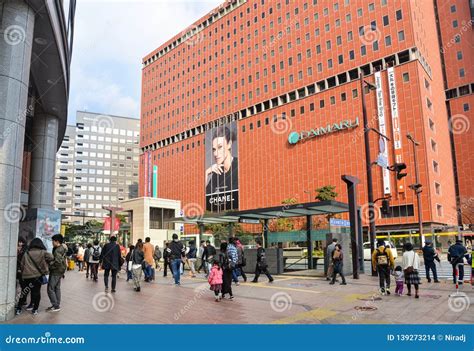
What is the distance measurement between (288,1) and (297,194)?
105 ft

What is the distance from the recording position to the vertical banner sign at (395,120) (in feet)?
160

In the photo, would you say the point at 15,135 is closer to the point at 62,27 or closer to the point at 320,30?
the point at 62,27

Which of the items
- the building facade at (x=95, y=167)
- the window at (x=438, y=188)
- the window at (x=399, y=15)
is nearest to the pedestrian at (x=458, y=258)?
the window at (x=438, y=188)

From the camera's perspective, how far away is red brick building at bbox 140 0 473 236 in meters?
49.8

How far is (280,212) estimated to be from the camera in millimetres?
18844

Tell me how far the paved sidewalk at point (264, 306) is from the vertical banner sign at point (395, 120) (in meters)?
38.0

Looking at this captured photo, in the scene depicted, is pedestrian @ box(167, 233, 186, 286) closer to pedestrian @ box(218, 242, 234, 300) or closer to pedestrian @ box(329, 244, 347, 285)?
pedestrian @ box(218, 242, 234, 300)

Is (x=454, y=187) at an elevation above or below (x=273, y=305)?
above

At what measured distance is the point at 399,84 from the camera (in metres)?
50.5

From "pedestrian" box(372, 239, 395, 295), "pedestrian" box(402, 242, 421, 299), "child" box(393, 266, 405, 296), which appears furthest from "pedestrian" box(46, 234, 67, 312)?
"pedestrian" box(402, 242, 421, 299)

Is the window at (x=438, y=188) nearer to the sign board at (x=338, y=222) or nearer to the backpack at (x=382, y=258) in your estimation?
the sign board at (x=338, y=222)

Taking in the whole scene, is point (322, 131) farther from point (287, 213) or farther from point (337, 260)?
point (337, 260)

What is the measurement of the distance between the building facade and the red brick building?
4114 cm
